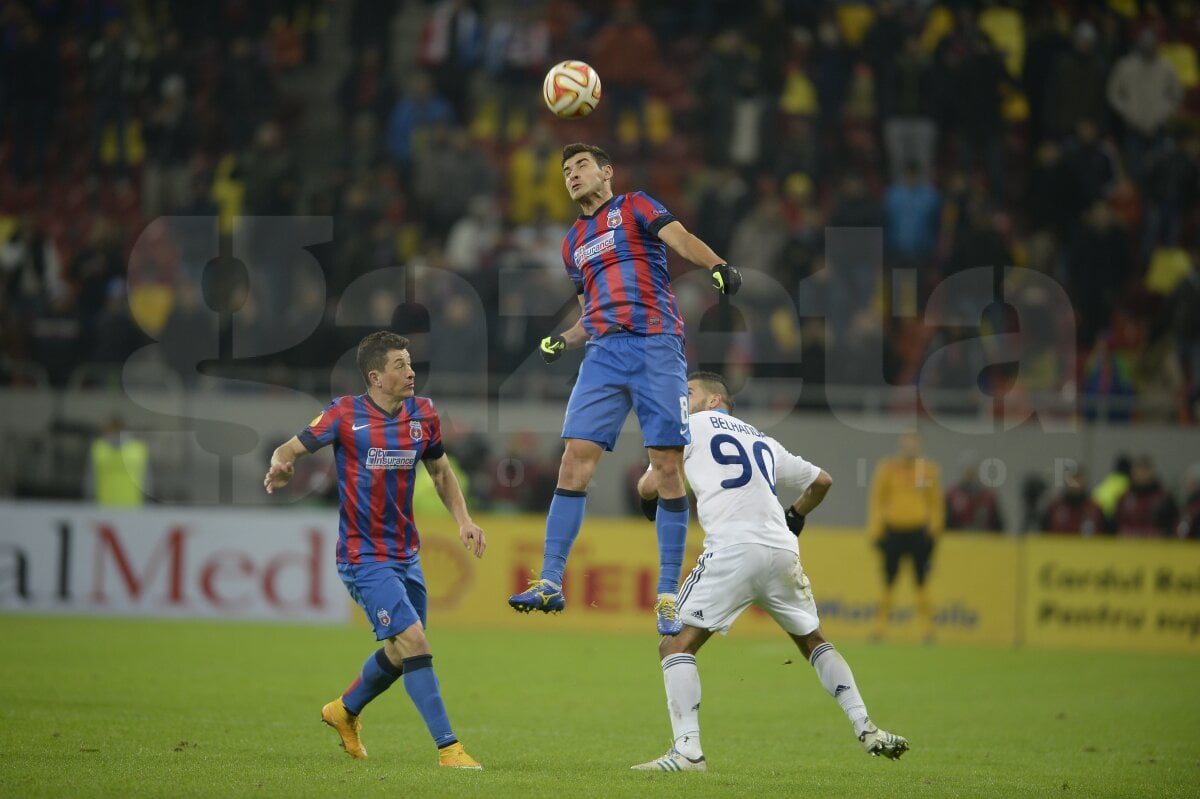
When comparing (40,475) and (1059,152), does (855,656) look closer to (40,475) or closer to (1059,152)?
(1059,152)

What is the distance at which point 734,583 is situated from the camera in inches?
356

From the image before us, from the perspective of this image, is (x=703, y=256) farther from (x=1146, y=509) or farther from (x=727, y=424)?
(x=1146, y=509)

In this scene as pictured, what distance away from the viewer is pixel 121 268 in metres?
21.8

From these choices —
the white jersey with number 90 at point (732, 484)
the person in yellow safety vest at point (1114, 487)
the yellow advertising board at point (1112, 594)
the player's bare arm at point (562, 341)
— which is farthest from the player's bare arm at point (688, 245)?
the person in yellow safety vest at point (1114, 487)

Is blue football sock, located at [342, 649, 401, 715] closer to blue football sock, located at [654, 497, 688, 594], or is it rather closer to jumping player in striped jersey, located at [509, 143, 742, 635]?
jumping player in striped jersey, located at [509, 143, 742, 635]

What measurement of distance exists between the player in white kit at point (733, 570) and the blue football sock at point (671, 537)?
113 mm

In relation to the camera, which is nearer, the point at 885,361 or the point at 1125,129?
the point at 885,361

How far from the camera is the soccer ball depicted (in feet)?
30.4

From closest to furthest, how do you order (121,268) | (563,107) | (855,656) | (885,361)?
(563,107)
(855,656)
(885,361)
(121,268)

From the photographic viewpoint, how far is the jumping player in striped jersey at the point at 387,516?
29.1 feet

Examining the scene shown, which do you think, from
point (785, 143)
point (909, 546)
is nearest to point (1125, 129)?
point (785, 143)

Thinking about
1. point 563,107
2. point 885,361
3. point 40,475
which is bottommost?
point 40,475

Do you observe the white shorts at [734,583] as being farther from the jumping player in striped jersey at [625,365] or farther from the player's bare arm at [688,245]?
the player's bare arm at [688,245]

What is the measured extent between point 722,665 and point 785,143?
9.25m
